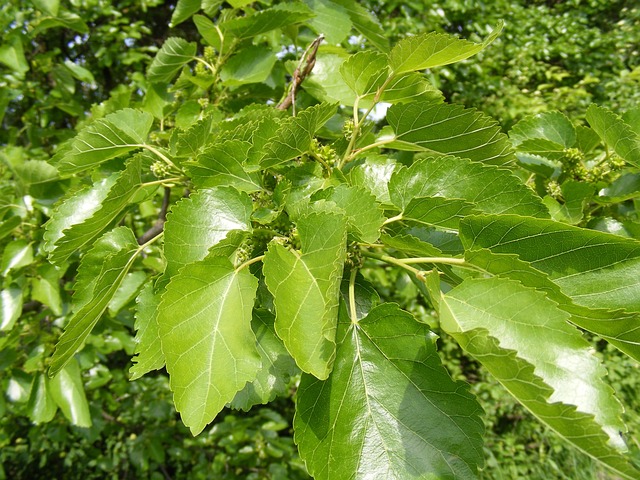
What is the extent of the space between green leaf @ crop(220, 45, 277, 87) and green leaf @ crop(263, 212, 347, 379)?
0.55 metres

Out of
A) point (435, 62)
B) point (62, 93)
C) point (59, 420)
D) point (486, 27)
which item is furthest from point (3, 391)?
point (486, 27)

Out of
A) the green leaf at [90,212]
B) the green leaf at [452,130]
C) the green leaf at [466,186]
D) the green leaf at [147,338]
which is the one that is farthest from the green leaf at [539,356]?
the green leaf at [90,212]

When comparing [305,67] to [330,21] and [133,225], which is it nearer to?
[330,21]

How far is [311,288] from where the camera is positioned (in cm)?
53

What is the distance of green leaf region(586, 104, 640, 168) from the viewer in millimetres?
702

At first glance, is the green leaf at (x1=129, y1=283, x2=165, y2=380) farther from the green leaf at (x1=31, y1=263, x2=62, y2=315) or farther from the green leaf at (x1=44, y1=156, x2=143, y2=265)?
the green leaf at (x1=31, y1=263, x2=62, y2=315)

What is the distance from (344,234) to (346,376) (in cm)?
17

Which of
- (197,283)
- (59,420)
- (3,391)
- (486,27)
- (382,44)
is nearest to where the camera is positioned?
(197,283)

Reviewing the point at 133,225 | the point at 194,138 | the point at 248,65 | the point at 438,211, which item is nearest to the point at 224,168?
the point at 194,138

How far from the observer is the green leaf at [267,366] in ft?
2.15

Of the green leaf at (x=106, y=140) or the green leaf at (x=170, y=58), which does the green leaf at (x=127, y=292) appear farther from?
the green leaf at (x=170, y=58)

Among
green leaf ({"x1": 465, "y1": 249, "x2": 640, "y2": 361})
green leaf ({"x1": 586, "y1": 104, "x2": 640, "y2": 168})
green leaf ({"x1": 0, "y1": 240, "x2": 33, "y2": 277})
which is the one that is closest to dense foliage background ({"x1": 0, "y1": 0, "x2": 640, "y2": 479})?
green leaf ({"x1": 0, "y1": 240, "x2": 33, "y2": 277})

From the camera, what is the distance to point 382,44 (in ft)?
3.80

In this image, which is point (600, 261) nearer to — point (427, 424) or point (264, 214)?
point (427, 424)
